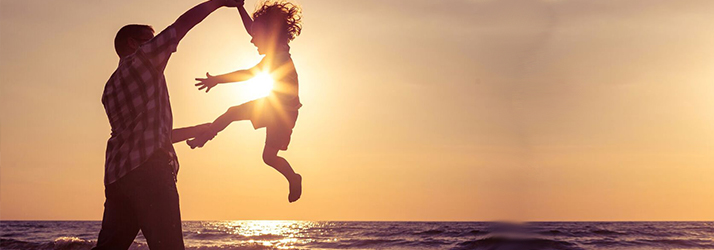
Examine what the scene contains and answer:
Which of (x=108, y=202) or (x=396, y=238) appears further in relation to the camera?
(x=396, y=238)

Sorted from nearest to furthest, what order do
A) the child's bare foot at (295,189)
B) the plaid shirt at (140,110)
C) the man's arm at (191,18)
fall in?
the plaid shirt at (140,110)
the man's arm at (191,18)
the child's bare foot at (295,189)

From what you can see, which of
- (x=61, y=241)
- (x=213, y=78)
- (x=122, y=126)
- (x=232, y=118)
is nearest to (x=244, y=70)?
(x=213, y=78)

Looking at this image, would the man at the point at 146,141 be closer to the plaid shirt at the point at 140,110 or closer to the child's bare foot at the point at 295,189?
the plaid shirt at the point at 140,110

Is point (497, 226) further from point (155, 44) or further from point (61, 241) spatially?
point (61, 241)

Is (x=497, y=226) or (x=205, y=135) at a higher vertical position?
Result: (x=205, y=135)

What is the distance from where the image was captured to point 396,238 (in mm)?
34719

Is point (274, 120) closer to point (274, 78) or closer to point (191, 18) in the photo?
point (274, 78)

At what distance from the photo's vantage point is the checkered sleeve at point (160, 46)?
3.13m

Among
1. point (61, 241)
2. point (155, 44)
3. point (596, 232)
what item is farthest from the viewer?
point (596, 232)

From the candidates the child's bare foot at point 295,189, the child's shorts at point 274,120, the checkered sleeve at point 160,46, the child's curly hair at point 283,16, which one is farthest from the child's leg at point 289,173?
the checkered sleeve at point 160,46

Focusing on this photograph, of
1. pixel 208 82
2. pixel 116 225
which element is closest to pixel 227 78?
pixel 208 82

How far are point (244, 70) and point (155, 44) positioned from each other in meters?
0.81

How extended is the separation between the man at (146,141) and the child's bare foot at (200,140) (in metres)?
1.12

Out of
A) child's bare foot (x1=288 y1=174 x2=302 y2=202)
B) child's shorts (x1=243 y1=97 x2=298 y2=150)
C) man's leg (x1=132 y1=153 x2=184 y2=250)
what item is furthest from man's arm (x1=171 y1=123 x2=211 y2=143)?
man's leg (x1=132 y1=153 x2=184 y2=250)
